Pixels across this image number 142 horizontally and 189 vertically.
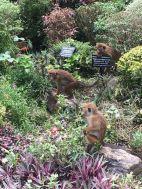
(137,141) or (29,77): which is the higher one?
(29,77)

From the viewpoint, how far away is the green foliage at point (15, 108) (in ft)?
24.0

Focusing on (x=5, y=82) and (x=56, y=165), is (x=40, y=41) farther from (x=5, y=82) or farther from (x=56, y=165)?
(x=56, y=165)

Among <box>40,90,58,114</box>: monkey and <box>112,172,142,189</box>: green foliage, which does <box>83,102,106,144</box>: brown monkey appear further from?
<box>40,90,58,114</box>: monkey

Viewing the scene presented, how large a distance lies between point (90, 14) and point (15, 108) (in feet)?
12.6

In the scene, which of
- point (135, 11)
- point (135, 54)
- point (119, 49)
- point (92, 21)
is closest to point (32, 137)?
point (135, 54)

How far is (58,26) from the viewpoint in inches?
403

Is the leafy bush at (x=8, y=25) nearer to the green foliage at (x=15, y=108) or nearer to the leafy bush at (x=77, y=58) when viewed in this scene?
the leafy bush at (x=77, y=58)

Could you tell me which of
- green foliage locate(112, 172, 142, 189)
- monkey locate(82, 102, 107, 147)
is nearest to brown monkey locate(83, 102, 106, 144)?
monkey locate(82, 102, 107, 147)

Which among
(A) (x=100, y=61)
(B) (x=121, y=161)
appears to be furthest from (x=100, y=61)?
(B) (x=121, y=161)

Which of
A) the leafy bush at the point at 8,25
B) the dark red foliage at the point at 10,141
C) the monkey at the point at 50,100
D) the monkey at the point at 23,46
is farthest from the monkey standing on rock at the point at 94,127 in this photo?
the monkey at the point at 23,46

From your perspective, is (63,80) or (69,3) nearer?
(63,80)

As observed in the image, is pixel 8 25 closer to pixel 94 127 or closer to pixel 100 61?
pixel 100 61

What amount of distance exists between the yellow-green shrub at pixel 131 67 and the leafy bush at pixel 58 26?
2.34 m

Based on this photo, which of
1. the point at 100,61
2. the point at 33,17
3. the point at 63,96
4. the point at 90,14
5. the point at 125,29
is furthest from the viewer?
the point at 33,17
